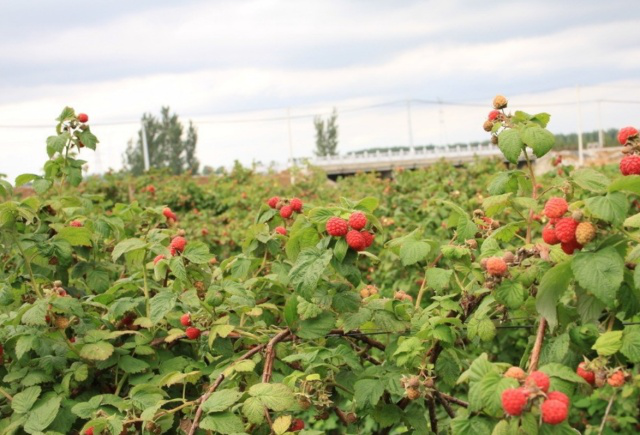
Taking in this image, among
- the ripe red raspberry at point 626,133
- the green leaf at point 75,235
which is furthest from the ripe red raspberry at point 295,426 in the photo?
the green leaf at point 75,235

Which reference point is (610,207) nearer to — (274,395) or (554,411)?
(554,411)

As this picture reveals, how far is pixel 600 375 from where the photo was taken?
1.36 meters

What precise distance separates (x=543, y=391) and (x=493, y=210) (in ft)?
2.58

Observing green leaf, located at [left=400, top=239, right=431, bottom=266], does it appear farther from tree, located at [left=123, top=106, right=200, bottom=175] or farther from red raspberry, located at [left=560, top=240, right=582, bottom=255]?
tree, located at [left=123, top=106, right=200, bottom=175]

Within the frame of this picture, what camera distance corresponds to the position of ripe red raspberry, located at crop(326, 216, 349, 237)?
67.8 inches

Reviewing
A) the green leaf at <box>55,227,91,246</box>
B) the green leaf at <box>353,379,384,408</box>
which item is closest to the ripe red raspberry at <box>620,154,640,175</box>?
the green leaf at <box>353,379,384,408</box>

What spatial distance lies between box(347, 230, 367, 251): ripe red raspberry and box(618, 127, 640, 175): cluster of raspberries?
1.84 feet

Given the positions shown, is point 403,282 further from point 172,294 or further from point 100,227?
point 172,294

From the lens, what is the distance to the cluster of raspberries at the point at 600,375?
134 centimetres

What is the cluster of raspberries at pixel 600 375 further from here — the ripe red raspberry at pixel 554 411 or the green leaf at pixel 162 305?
the green leaf at pixel 162 305

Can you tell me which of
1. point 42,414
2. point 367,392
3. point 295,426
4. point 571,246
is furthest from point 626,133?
point 42,414

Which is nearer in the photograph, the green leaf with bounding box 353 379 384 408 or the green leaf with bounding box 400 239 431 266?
the green leaf with bounding box 353 379 384 408

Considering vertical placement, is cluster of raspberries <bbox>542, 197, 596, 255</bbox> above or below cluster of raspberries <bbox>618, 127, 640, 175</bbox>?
below

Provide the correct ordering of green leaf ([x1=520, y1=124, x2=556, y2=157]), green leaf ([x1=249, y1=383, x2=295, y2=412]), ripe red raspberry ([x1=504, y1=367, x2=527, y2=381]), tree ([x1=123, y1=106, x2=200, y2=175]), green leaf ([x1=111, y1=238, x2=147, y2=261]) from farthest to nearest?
tree ([x1=123, y1=106, x2=200, y2=175])
green leaf ([x1=111, y1=238, x2=147, y2=261])
green leaf ([x1=520, y1=124, x2=556, y2=157])
green leaf ([x1=249, y1=383, x2=295, y2=412])
ripe red raspberry ([x1=504, y1=367, x2=527, y2=381])
